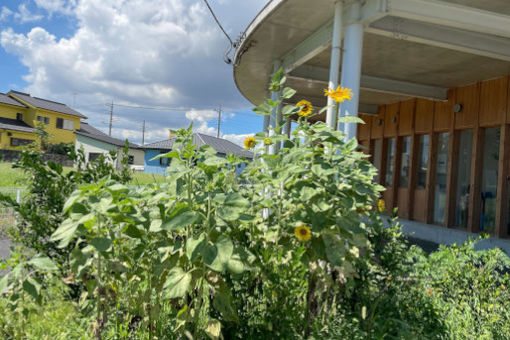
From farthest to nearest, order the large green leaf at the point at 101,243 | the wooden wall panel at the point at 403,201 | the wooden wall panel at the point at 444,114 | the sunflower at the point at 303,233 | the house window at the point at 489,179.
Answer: the wooden wall panel at the point at 403,201 < the wooden wall panel at the point at 444,114 < the house window at the point at 489,179 < the sunflower at the point at 303,233 < the large green leaf at the point at 101,243

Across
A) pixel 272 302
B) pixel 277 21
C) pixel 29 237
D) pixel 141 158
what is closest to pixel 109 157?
pixel 29 237

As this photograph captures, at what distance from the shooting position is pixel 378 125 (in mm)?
10617

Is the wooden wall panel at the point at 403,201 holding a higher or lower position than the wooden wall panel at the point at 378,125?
lower

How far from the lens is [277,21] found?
17.3ft

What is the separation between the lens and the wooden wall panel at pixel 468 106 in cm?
746

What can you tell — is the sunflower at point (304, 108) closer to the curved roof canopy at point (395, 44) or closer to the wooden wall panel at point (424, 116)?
the curved roof canopy at point (395, 44)

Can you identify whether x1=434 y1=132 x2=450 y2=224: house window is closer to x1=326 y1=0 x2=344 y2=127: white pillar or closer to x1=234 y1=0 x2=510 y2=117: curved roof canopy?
x1=234 y1=0 x2=510 y2=117: curved roof canopy

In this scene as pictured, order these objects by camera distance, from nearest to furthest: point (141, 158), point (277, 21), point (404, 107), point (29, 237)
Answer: point (29, 237)
point (277, 21)
point (404, 107)
point (141, 158)

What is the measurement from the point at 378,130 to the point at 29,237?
32.7 feet

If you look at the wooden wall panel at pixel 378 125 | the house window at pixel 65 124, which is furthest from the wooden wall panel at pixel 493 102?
the house window at pixel 65 124

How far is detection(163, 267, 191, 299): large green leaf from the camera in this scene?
1.25 metres

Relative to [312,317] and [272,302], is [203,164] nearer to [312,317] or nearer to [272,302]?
[272,302]

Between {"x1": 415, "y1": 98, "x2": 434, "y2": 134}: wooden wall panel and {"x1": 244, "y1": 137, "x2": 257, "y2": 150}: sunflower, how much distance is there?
772 cm

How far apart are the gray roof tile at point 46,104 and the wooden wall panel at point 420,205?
34.6 metres
